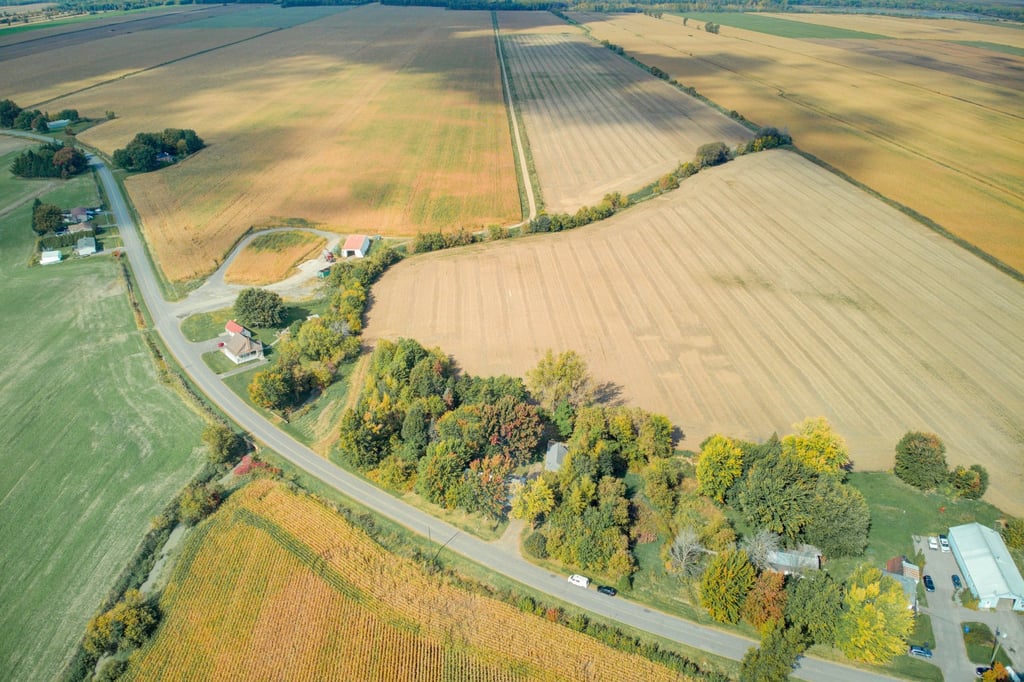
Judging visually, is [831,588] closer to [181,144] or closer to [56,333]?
[56,333]

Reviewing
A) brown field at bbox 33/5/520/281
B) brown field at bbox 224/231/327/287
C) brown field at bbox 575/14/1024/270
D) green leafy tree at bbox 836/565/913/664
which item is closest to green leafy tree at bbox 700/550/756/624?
green leafy tree at bbox 836/565/913/664

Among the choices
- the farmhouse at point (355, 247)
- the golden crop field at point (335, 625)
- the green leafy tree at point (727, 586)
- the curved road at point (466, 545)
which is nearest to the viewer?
the golden crop field at point (335, 625)

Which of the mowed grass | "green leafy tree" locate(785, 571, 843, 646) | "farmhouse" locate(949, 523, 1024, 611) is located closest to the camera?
"green leafy tree" locate(785, 571, 843, 646)

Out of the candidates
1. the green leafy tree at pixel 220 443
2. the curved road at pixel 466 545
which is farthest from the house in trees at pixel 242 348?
the green leafy tree at pixel 220 443

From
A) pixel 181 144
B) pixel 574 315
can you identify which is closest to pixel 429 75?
pixel 181 144

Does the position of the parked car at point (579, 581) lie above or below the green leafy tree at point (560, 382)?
below

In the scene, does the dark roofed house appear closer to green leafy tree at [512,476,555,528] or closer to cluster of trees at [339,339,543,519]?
cluster of trees at [339,339,543,519]

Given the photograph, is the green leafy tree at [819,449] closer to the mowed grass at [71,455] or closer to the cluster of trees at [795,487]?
the cluster of trees at [795,487]
